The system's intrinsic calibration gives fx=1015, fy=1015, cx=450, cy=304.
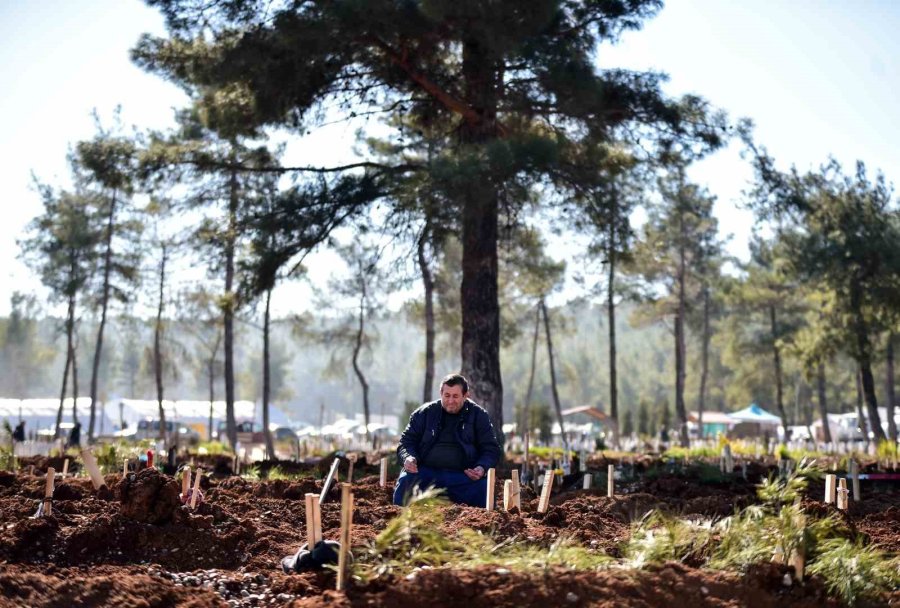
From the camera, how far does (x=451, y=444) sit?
8414 millimetres

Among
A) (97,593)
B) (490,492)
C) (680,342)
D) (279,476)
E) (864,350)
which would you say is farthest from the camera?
(680,342)

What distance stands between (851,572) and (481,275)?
38.3 ft

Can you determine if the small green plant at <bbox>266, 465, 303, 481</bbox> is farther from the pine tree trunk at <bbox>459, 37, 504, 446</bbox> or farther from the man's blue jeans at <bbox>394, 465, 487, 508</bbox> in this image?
the pine tree trunk at <bbox>459, 37, 504, 446</bbox>

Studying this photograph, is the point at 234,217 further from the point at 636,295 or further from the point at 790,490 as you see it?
the point at 636,295

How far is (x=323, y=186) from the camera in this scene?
16.7 m

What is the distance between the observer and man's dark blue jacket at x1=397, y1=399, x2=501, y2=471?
8398 mm

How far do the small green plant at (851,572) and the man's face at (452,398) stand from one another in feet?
11.3

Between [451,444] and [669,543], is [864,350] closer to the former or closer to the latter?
[451,444]

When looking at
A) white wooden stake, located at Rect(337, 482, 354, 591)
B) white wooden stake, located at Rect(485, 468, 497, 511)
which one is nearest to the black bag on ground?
white wooden stake, located at Rect(337, 482, 354, 591)

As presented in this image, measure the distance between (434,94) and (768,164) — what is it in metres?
6.56

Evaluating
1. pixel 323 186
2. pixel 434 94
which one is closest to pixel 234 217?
pixel 323 186

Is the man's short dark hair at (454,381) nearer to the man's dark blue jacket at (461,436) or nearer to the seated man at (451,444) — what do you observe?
the seated man at (451,444)

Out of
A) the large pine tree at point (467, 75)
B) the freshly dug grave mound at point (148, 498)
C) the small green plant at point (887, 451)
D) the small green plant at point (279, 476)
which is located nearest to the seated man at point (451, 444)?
the freshly dug grave mound at point (148, 498)

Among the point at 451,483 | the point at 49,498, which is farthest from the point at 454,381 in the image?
the point at 49,498
